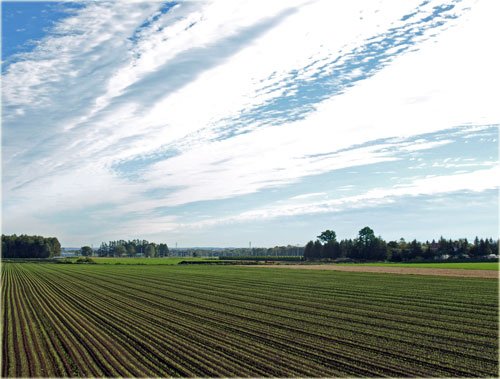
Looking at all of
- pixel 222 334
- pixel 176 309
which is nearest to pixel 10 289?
pixel 176 309

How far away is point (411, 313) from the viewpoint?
28.4 meters

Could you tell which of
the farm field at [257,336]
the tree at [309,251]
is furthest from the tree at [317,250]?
the farm field at [257,336]

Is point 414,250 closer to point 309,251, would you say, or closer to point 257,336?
point 309,251

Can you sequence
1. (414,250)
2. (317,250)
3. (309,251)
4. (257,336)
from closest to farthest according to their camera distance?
(257,336) → (414,250) → (317,250) → (309,251)

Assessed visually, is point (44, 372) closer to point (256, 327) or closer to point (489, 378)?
point (256, 327)

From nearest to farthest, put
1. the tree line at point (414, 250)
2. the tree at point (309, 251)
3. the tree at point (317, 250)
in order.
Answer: the tree line at point (414, 250) → the tree at point (317, 250) → the tree at point (309, 251)

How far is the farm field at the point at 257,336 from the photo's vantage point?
1705cm

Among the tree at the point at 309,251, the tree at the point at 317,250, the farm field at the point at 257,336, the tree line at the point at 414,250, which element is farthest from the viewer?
the tree at the point at 309,251

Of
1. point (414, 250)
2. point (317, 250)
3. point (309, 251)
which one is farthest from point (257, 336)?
point (309, 251)

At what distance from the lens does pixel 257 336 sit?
2222cm

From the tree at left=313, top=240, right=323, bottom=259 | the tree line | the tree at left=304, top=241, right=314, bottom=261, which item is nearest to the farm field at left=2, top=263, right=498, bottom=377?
the tree line

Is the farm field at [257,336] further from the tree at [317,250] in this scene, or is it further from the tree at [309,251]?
the tree at [309,251]

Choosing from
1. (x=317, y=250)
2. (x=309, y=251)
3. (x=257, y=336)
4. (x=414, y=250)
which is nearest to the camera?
(x=257, y=336)

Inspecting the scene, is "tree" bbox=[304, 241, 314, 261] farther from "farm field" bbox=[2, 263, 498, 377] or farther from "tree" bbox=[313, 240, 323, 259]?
"farm field" bbox=[2, 263, 498, 377]
